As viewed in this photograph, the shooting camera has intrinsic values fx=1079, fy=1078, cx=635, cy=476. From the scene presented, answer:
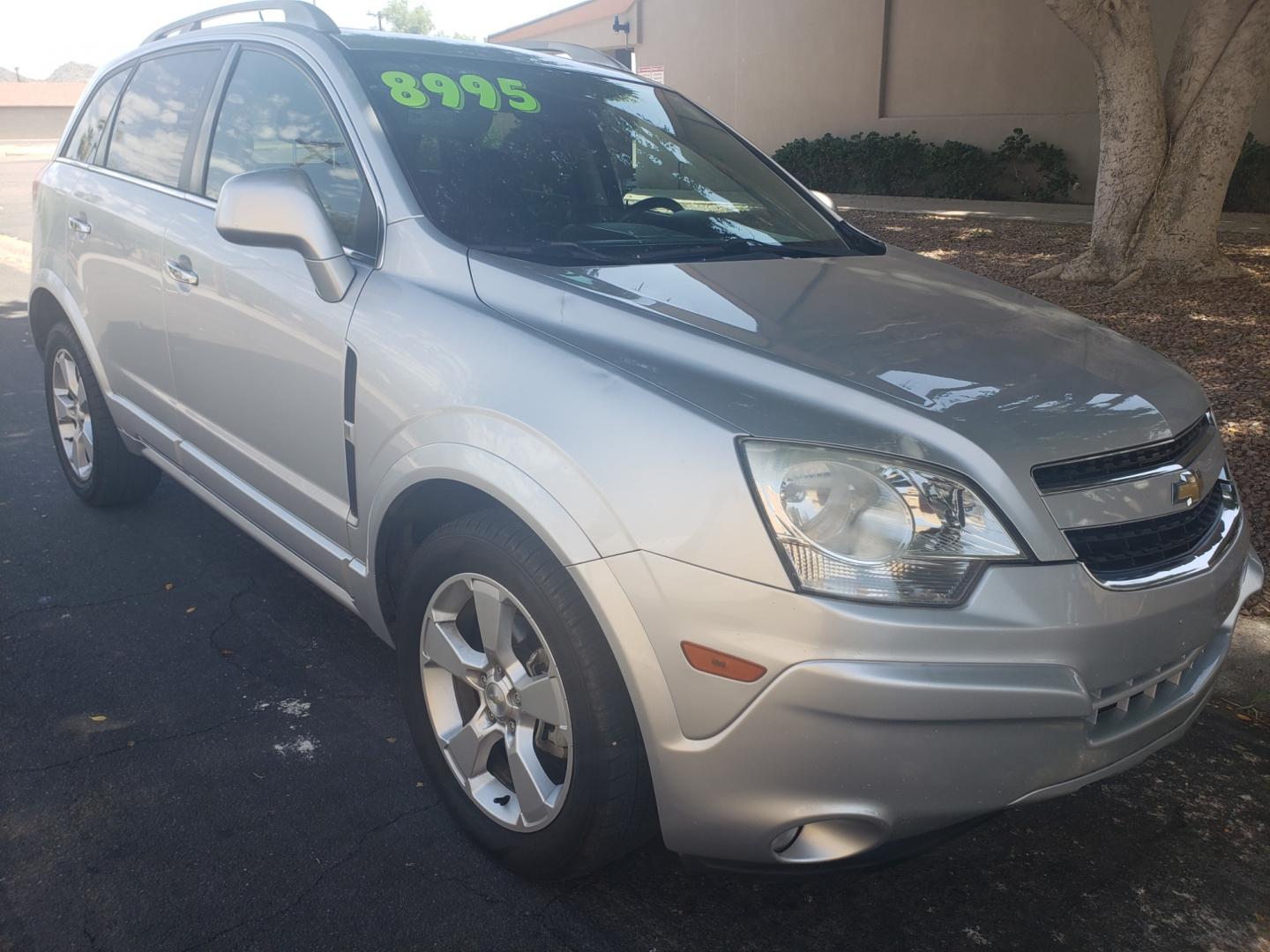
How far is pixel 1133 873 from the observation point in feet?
8.69

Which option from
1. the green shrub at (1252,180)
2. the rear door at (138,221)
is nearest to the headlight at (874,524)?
the rear door at (138,221)

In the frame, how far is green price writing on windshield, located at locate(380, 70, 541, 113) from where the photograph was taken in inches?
122

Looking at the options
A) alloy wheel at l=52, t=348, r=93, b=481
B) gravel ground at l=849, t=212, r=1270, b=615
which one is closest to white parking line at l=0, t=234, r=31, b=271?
alloy wheel at l=52, t=348, r=93, b=481

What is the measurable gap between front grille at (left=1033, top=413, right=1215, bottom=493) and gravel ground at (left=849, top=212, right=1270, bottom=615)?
6.07 ft

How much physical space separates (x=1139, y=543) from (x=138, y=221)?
3.43 m

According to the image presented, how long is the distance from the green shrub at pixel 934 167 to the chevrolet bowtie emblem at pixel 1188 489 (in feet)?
45.3

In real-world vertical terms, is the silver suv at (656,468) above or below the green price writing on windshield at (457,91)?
below

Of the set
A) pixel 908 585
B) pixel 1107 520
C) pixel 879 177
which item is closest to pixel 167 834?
pixel 908 585

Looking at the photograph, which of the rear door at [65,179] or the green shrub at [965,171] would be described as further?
the green shrub at [965,171]

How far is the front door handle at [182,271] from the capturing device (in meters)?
3.47

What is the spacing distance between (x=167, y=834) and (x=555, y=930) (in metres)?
1.03

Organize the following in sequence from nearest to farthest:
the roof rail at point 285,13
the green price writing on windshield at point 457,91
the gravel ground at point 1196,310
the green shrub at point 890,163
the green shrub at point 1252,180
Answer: the green price writing on windshield at point 457,91 → the roof rail at point 285,13 → the gravel ground at point 1196,310 → the green shrub at point 1252,180 → the green shrub at point 890,163

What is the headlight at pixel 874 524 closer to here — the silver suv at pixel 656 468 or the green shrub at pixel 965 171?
the silver suv at pixel 656 468

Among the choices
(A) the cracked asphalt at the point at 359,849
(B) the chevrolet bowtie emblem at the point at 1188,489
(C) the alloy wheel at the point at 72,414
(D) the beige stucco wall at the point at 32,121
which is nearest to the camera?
(B) the chevrolet bowtie emblem at the point at 1188,489
